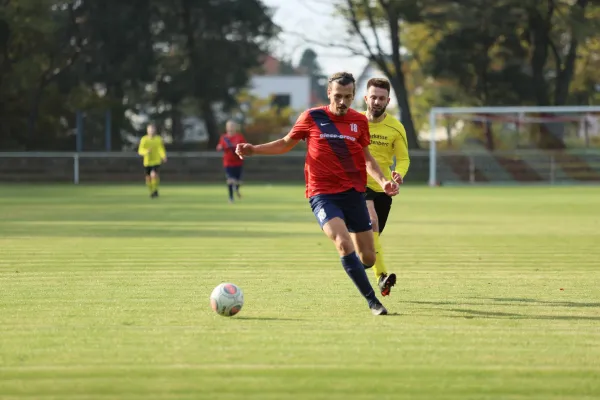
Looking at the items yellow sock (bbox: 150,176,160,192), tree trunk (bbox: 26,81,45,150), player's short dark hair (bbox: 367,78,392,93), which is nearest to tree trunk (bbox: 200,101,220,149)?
tree trunk (bbox: 26,81,45,150)

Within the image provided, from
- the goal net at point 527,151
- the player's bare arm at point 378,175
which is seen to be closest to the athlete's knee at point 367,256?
the player's bare arm at point 378,175

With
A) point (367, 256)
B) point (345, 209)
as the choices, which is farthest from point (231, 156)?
point (345, 209)

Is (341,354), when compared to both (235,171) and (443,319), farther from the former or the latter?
(235,171)

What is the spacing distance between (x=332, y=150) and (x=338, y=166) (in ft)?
0.46

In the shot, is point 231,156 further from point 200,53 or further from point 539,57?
point 539,57

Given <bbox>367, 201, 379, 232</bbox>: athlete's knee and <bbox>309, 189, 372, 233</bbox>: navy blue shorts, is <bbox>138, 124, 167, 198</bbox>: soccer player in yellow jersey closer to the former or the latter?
<bbox>367, 201, 379, 232</bbox>: athlete's knee

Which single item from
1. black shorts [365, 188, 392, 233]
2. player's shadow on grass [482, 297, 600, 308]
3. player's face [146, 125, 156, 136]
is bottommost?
player's shadow on grass [482, 297, 600, 308]

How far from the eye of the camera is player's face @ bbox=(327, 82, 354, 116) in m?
9.60

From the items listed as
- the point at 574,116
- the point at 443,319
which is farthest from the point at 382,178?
the point at 574,116

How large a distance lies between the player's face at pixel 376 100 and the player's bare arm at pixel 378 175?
49.1 inches

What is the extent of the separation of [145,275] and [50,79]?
39.7 metres

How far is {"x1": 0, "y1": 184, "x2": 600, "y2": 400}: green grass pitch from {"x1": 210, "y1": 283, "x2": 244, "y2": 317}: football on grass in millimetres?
106

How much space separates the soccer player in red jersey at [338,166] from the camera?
968 cm

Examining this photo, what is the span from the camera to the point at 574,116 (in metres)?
47.3
